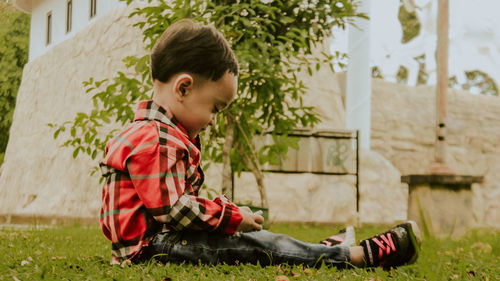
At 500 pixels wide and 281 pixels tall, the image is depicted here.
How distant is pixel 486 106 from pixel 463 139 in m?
1.77

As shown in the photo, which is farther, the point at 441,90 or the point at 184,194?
the point at 441,90

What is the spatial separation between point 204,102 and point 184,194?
0.40 m

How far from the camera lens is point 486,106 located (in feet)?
50.2

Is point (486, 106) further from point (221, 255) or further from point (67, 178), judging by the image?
point (221, 255)

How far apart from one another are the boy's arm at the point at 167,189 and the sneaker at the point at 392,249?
28.8 inches

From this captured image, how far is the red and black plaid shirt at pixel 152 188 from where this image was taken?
1.79m

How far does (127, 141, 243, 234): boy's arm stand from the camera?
1.78m

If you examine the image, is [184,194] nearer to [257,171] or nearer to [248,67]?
[248,67]

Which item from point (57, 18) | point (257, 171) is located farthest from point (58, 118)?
point (257, 171)

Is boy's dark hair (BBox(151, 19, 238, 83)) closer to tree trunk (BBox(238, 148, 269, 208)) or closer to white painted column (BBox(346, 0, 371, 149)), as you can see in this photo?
tree trunk (BBox(238, 148, 269, 208))

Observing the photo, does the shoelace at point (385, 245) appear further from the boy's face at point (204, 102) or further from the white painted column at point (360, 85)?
the white painted column at point (360, 85)

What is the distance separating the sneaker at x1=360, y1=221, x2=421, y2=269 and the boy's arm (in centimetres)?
73

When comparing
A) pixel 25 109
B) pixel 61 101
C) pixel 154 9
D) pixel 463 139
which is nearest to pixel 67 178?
pixel 61 101

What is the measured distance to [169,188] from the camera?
70.5 inches
